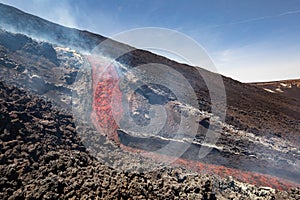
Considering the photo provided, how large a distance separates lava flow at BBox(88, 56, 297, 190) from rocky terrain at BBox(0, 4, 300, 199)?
57mm

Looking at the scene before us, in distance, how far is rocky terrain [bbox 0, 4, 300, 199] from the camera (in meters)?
6.84

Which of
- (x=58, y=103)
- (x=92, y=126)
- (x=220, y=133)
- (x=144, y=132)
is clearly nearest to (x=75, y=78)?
(x=58, y=103)

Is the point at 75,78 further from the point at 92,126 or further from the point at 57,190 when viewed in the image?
the point at 57,190

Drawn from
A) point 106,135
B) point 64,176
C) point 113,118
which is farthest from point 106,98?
point 64,176

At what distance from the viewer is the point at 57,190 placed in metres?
6.32

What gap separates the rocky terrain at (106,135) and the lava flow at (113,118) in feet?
0.19

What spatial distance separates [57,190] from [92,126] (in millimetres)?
6110

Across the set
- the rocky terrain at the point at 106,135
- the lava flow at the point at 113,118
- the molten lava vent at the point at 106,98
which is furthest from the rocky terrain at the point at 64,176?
the molten lava vent at the point at 106,98

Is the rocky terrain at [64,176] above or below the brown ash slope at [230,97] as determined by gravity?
below

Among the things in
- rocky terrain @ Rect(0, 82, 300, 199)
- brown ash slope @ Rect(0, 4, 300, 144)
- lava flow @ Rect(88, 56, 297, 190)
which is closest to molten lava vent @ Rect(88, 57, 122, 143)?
lava flow @ Rect(88, 56, 297, 190)

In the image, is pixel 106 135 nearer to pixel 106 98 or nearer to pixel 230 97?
pixel 106 98

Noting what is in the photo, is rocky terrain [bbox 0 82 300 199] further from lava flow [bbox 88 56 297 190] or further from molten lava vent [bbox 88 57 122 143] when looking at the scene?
molten lava vent [bbox 88 57 122 143]

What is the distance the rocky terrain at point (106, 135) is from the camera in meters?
6.84

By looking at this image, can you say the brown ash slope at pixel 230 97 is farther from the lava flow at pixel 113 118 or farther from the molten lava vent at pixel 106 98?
the lava flow at pixel 113 118
